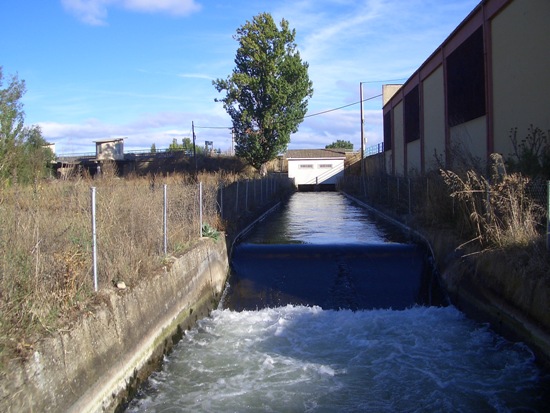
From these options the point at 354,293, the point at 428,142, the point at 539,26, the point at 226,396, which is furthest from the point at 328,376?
the point at 428,142

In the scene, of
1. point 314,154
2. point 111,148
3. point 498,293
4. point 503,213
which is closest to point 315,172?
point 314,154

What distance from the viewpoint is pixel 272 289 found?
37.8 ft

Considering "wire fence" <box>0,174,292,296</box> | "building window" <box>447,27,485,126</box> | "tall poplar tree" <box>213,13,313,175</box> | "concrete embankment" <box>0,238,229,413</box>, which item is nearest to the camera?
Answer: "concrete embankment" <box>0,238,229,413</box>

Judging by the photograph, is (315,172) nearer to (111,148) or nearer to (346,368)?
(111,148)

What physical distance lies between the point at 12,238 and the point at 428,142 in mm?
19455

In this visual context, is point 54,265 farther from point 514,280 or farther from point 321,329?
point 514,280

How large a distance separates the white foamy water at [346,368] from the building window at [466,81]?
28.7ft

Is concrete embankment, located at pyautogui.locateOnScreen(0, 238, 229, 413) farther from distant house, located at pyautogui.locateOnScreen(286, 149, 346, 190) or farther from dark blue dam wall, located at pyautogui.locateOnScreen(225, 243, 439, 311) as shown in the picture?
distant house, located at pyautogui.locateOnScreen(286, 149, 346, 190)

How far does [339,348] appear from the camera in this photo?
27.2ft

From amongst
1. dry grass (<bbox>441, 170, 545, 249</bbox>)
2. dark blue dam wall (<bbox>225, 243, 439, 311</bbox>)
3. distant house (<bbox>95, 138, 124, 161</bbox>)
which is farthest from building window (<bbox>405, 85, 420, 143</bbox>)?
distant house (<bbox>95, 138, 124, 161</bbox>)

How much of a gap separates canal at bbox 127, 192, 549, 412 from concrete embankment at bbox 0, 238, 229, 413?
367mm

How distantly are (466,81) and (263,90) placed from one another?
90.6ft

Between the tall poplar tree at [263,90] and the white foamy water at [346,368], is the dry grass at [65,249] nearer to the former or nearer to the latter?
the white foamy water at [346,368]

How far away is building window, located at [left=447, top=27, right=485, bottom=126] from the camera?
1596 centimetres
